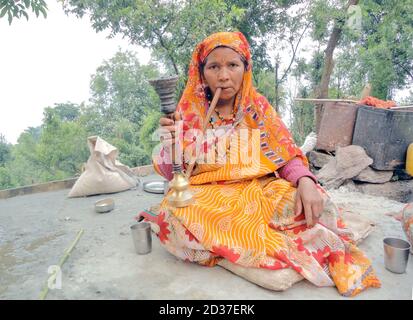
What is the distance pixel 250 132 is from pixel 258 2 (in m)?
6.56

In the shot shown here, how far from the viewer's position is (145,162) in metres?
17.3

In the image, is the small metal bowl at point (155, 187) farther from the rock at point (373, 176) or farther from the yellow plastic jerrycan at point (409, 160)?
the yellow plastic jerrycan at point (409, 160)

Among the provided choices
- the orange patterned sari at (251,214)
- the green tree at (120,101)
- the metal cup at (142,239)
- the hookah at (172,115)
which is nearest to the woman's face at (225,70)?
the orange patterned sari at (251,214)

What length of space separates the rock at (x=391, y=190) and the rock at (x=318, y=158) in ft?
2.63

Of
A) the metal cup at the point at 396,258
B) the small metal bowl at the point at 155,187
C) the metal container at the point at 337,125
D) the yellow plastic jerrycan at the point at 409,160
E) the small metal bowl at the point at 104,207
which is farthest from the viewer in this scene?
the metal container at the point at 337,125

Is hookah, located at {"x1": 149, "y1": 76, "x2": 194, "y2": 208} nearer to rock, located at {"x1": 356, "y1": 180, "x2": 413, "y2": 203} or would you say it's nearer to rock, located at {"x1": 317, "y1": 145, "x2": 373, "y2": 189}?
rock, located at {"x1": 317, "y1": 145, "x2": 373, "y2": 189}

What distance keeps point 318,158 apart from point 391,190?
123 centimetres

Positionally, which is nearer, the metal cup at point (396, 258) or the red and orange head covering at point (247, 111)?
the metal cup at point (396, 258)

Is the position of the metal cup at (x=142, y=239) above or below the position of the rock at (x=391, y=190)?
above

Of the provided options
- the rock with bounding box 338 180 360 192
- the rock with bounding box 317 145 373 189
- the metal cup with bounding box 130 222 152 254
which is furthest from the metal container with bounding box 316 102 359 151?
the metal cup with bounding box 130 222 152 254

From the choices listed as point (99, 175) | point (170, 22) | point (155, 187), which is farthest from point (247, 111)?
point (170, 22)

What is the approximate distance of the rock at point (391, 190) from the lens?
4.40 m

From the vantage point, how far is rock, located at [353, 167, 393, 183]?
14.9 ft
